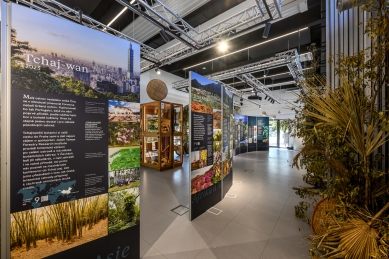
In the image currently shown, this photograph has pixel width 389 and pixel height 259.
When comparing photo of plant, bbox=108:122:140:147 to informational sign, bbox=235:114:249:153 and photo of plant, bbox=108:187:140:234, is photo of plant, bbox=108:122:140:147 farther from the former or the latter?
informational sign, bbox=235:114:249:153

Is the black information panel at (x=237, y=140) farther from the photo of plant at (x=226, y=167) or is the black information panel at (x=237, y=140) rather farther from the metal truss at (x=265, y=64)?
the photo of plant at (x=226, y=167)

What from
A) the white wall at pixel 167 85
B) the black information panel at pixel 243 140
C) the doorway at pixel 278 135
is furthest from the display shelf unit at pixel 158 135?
the doorway at pixel 278 135

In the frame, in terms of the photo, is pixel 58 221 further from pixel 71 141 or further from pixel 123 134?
pixel 123 134

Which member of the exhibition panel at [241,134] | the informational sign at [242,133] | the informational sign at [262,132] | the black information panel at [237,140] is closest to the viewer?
the black information panel at [237,140]

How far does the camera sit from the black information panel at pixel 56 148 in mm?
1254

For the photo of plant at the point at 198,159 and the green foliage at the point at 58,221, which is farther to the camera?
the photo of plant at the point at 198,159

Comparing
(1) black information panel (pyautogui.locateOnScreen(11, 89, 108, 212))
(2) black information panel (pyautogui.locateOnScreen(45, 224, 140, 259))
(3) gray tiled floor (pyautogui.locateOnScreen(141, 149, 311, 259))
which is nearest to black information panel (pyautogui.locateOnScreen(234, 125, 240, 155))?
(3) gray tiled floor (pyautogui.locateOnScreen(141, 149, 311, 259))

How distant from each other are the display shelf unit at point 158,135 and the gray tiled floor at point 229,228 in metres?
2.18

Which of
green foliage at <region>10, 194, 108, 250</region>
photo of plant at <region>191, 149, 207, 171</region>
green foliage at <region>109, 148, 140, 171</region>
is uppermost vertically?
green foliage at <region>109, 148, 140, 171</region>

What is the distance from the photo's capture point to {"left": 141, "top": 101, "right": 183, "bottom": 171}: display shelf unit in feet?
21.4

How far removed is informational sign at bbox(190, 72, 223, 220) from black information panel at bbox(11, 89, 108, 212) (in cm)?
158

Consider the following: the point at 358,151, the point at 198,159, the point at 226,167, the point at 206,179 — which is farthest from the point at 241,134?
the point at 358,151

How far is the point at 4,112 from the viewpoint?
1.21 metres

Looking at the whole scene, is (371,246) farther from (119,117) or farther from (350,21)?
(350,21)
